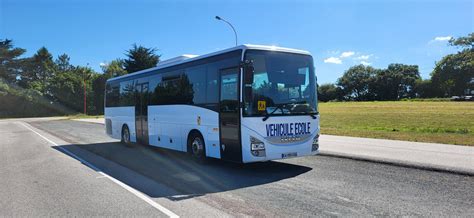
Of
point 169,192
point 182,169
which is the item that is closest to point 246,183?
point 169,192

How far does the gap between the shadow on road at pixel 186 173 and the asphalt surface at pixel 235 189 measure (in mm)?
20

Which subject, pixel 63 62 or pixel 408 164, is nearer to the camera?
pixel 408 164

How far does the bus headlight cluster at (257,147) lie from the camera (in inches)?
332

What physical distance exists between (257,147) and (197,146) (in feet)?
8.13

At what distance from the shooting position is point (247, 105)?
8492 millimetres

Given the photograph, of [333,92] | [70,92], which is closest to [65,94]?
[70,92]

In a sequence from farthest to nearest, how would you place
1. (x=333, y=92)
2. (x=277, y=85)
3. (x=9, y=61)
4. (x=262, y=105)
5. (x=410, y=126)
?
1. (x=333, y=92)
2. (x=9, y=61)
3. (x=410, y=126)
4. (x=277, y=85)
5. (x=262, y=105)

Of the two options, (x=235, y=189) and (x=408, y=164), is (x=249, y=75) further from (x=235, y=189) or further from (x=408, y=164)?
(x=408, y=164)

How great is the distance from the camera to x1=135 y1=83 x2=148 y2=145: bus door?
13.8 metres

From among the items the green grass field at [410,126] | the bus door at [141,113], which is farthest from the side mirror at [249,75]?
the green grass field at [410,126]

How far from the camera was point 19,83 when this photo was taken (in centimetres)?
9019

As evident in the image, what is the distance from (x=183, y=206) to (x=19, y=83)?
3888 inches

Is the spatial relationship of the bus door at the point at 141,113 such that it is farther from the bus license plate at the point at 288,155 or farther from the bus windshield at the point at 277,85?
the bus license plate at the point at 288,155

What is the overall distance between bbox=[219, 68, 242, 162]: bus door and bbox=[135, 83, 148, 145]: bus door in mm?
5310
